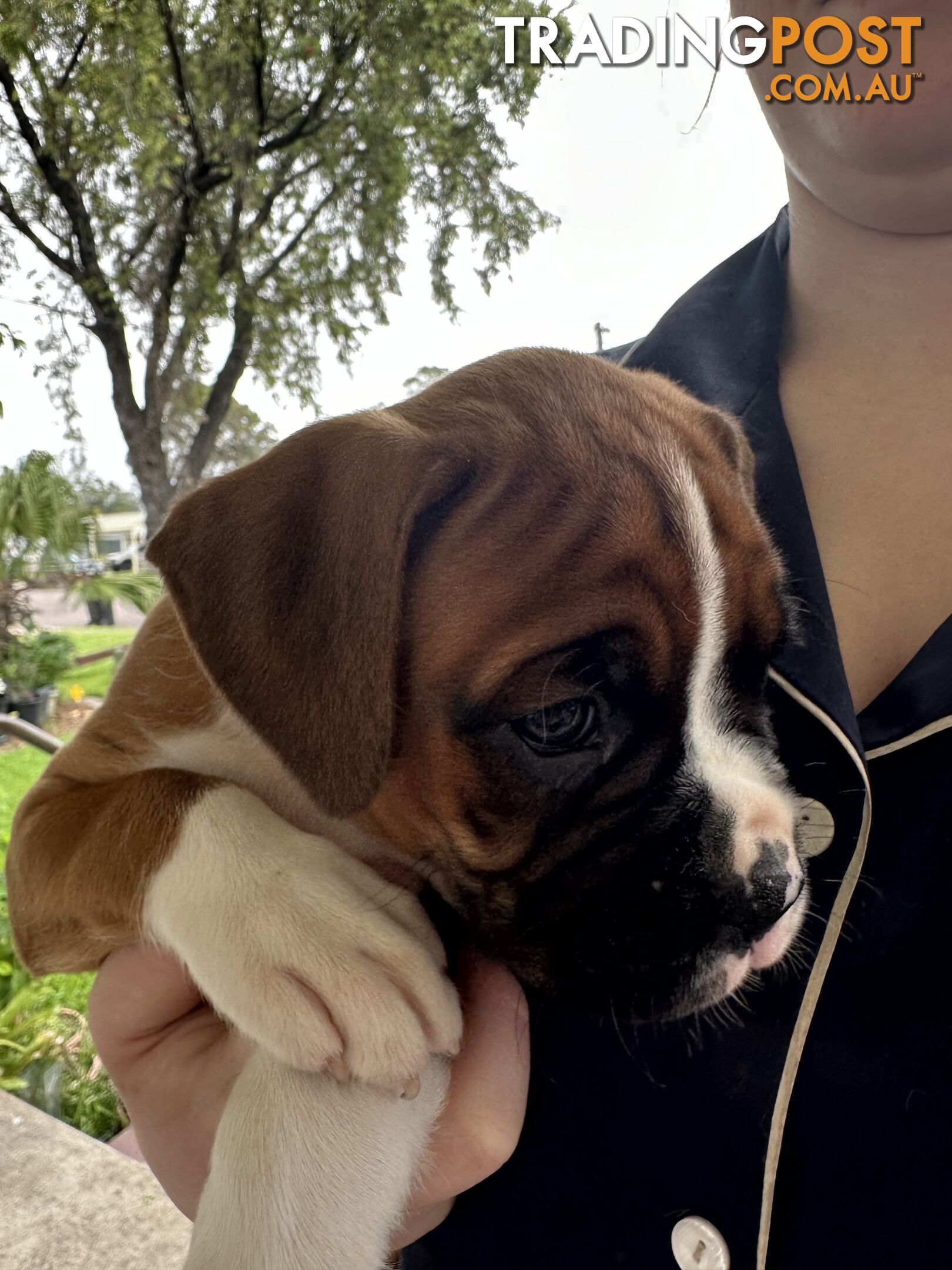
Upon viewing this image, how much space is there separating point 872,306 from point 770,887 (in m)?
0.76

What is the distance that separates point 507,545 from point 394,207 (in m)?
1.66

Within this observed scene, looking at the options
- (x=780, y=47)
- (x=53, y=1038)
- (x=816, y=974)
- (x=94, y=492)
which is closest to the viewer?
(x=816, y=974)

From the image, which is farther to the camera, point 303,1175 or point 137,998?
point 137,998

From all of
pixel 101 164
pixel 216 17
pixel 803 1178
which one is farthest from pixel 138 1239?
pixel 216 17

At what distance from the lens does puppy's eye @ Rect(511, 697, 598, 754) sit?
778 millimetres

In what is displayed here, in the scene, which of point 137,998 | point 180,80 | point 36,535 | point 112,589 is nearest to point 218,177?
point 180,80

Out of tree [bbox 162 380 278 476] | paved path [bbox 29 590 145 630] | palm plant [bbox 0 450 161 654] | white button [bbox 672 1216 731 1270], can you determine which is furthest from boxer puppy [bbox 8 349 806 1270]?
paved path [bbox 29 590 145 630]

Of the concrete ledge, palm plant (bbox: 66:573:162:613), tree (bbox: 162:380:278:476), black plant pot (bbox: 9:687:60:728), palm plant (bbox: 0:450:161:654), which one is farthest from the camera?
black plant pot (bbox: 9:687:60:728)

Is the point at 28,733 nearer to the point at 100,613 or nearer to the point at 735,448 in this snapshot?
the point at 100,613

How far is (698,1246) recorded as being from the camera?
905mm

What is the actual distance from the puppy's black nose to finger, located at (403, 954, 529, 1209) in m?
0.31

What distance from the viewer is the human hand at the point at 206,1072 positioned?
92 centimetres

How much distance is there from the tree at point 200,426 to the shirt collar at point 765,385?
3.13ft

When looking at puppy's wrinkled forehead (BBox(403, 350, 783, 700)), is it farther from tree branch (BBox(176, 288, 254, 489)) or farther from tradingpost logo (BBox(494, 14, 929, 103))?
tree branch (BBox(176, 288, 254, 489))
